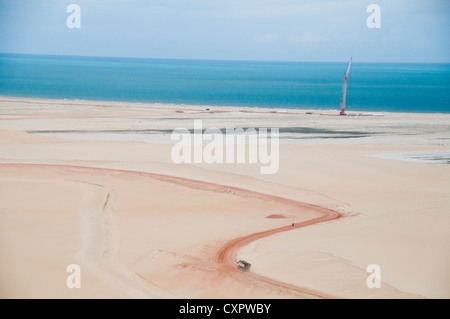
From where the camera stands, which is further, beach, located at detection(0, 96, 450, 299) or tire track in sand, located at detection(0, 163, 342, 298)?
beach, located at detection(0, 96, 450, 299)

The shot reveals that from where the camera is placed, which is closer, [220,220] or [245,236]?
[245,236]

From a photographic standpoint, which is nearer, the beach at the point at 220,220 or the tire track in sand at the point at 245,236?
the tire track in sand at the point at 245,236
